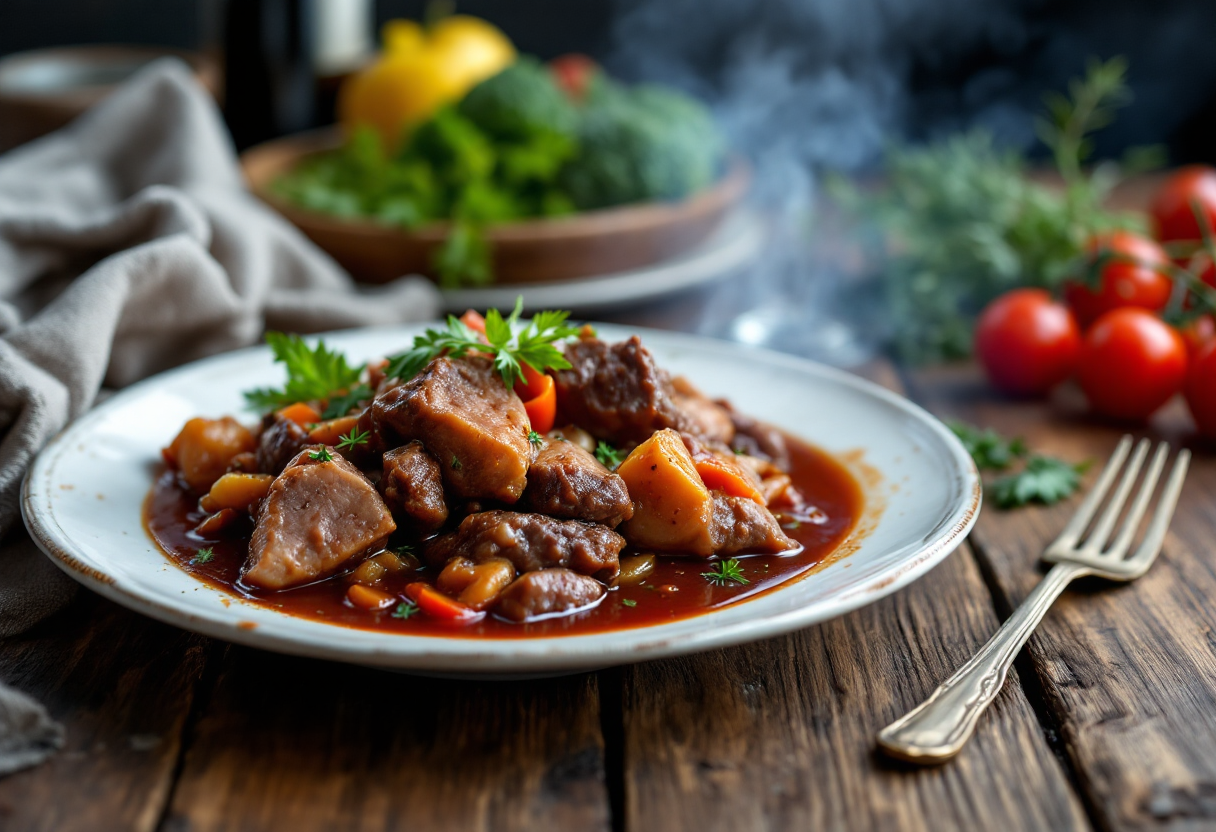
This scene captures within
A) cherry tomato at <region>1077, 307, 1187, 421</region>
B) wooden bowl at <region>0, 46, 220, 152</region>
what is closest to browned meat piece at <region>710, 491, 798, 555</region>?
cherry tomato at <region>1077, 307, 1187, 421</region>

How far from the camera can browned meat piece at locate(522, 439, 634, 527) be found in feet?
9.64

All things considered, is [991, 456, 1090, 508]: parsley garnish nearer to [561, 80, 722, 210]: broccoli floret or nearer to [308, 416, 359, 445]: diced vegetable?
[308, 416, 359, 445]: diced vegetable

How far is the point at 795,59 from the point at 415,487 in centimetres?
677

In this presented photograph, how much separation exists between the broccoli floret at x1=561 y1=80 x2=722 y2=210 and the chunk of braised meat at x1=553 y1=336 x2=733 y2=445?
2646mm

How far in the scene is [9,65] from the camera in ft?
22.2

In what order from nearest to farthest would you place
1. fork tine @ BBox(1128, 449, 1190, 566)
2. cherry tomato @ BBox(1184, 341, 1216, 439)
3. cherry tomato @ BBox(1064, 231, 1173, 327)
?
fork tine @ BBox(1128, 449, 1190, 566), cherry tomato @ BBox(1184, 341, 1216, 439), cherry tomato @ BBox(1064, 231, 1173, 327)

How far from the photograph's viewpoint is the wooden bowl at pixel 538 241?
5.39 meters

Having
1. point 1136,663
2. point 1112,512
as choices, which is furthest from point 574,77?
point 1136,663

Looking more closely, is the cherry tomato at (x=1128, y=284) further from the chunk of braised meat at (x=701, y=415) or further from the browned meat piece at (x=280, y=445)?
the browned meat piece at (x=280, y=445)

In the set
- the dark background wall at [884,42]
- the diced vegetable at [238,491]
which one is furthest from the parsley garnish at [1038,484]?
the dark background wall at [884,42]

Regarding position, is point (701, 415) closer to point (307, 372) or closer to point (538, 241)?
point (307, 372)

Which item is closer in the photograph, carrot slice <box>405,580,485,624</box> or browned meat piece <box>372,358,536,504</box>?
carrot slice <box>405,580,485,624</box>

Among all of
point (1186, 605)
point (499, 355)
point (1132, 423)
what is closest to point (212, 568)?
point (499, 355)

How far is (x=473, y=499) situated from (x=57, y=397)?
1.46m
